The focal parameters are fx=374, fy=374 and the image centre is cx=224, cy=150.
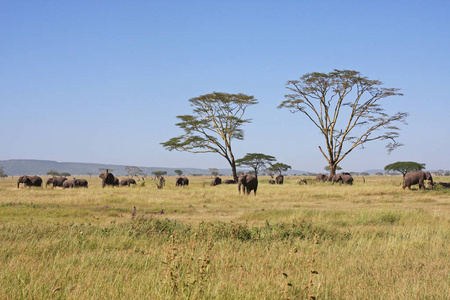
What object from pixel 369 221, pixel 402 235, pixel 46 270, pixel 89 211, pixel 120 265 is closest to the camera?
pixel 46 270

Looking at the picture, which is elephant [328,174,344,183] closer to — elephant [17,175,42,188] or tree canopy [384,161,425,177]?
tree canopy [384,161,425,177]

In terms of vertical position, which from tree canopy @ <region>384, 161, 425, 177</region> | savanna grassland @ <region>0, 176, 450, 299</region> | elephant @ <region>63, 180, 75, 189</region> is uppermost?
tree canopy @ <region>384, 161, 425, 177</region>

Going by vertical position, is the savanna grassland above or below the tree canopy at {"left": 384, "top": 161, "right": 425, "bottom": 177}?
below

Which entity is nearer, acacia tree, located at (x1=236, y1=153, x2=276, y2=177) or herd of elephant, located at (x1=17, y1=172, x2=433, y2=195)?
herd of elephant, located at (x1=17, y1=172, x2=433, y2=195)

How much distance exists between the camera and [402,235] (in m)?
9.20

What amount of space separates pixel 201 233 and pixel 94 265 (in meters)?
3.34

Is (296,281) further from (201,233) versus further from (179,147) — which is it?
(179,147)

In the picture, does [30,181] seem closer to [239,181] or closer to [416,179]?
[239,181]

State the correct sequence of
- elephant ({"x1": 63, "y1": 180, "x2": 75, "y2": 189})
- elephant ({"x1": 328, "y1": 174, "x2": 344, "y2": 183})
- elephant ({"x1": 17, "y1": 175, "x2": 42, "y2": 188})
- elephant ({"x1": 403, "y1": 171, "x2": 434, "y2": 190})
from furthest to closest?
elephant ({"x1": 328, "y1": 174, "x2": 344, "y2": 183}) → elephant ({"x1": 17, "y1": 175, "x2": 42, "y2": 188}) → elephant ({"x1": 63, "y1": 180, "x2": 75, "y2": 189}) → elephant ({"x1": 403, "y1": 171, "x2": 434, "y2": 190})

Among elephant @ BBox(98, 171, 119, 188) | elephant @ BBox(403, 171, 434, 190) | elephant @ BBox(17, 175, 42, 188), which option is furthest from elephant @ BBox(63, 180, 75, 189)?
elephant @ BBox(403, 171, 434, 190)

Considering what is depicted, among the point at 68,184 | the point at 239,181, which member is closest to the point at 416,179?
the point at 239,181

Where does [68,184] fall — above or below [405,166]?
below

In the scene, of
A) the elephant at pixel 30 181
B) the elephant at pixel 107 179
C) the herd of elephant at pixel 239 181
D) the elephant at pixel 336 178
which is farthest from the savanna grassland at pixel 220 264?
the elephant at pixel 30 181

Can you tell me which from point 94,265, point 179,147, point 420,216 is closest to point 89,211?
point 94,265
